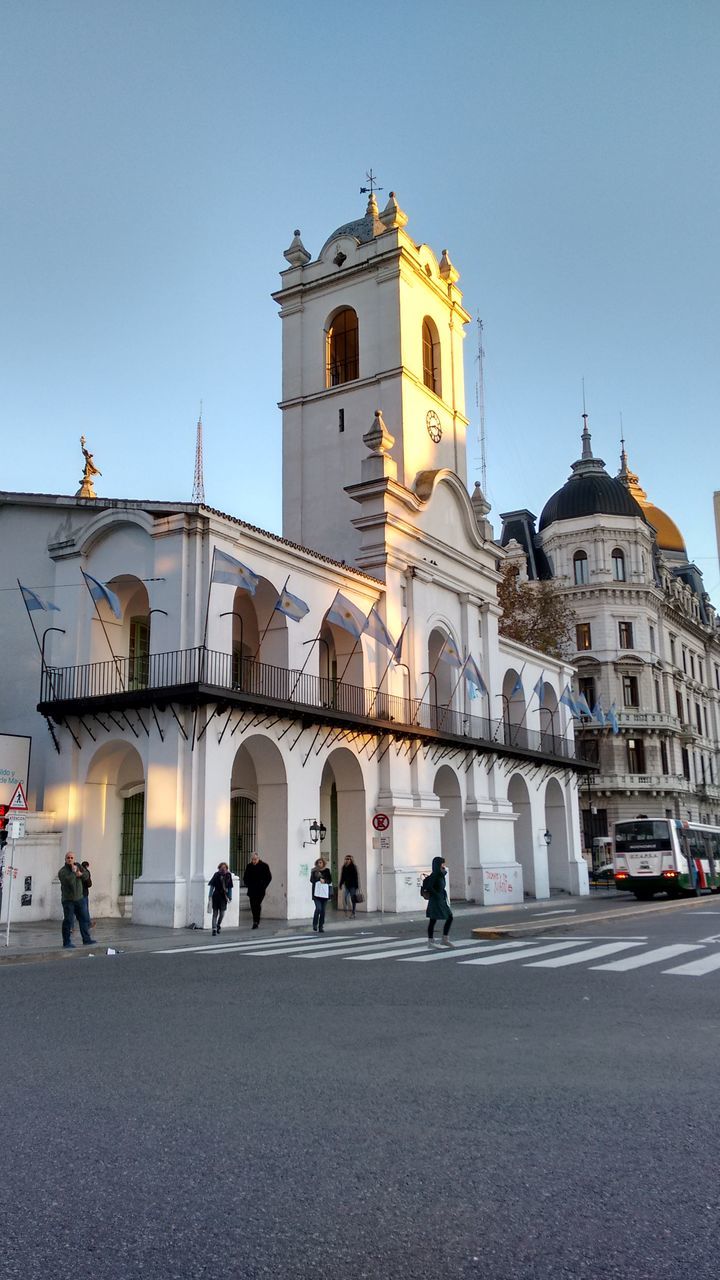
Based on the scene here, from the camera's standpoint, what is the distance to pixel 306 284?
3900 cm

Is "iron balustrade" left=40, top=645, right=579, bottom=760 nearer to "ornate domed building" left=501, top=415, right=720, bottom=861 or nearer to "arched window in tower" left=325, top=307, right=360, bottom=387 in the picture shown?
"arched window in tower" left=325, top=307, right=360, bottom=387

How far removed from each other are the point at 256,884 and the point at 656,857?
65.3 feet

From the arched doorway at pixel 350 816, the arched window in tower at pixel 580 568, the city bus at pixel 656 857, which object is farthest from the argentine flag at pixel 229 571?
the arched window in tower at pixel 580 568

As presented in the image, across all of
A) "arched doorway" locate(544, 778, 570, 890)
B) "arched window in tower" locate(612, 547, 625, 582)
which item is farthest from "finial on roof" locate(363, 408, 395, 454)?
"arched window in tower" locate(612, 547, 625, 582)

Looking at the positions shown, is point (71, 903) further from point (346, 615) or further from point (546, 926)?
point (346, 615)

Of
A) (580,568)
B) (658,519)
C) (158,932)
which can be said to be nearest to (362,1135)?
(158,932)

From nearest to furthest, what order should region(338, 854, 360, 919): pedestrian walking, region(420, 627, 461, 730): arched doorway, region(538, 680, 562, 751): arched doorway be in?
region(338, 854, 360, 919): pedestrian walking → region(420, 627, 461, 730): arched doorway → region(538, 680, 562, 751): arched doorway

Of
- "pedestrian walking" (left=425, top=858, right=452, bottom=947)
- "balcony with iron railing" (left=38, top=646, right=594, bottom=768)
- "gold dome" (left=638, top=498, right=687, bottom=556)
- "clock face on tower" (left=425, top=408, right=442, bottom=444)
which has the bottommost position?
"pedestrian walking" (left=425, top=858, right=452, bottom=947)

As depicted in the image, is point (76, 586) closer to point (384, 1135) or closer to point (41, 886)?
point (41, 886)

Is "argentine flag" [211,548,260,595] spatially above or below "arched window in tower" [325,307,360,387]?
below

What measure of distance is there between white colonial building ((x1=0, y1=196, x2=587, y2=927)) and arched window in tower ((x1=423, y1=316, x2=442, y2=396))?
0.11m

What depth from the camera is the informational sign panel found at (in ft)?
80.1

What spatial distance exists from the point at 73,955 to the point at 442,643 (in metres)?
21.7

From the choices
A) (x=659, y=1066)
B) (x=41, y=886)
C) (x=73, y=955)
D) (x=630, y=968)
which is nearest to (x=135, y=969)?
(x=73, y=955)
